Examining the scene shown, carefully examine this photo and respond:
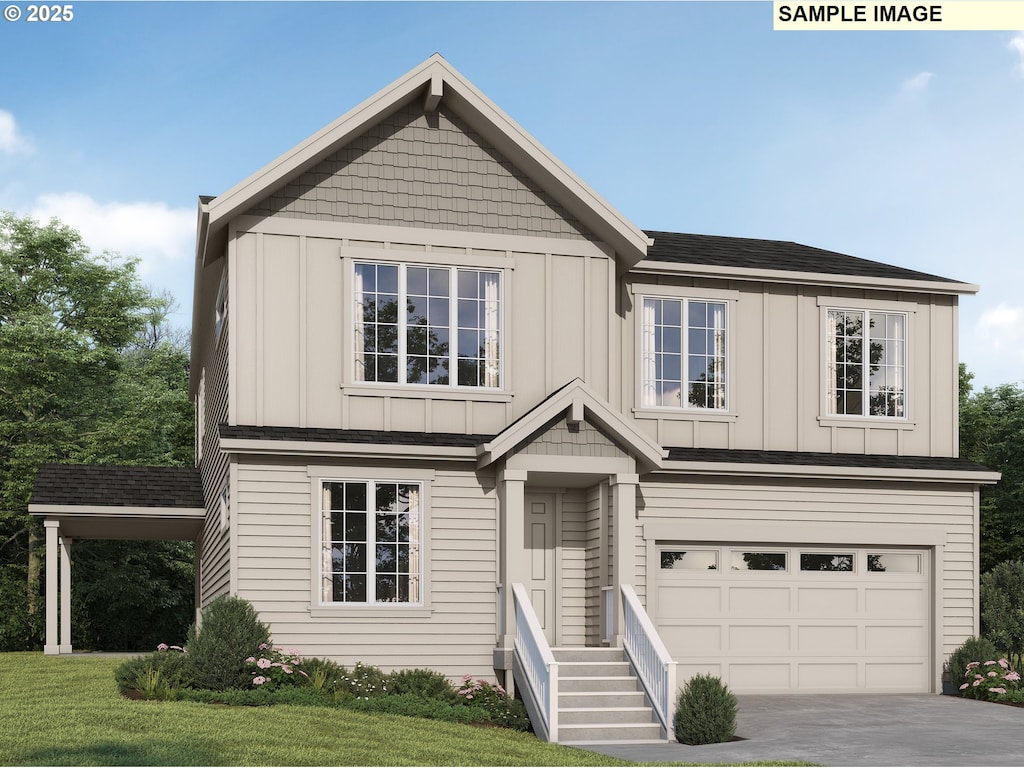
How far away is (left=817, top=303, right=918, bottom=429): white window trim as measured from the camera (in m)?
18.3

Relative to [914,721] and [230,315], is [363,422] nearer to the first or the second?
[230,315]

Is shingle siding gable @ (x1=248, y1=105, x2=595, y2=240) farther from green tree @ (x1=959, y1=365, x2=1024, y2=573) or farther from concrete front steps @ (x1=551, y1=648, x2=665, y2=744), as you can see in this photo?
green tree @ (x1=959, y1=365, x2=1024, y2=573)

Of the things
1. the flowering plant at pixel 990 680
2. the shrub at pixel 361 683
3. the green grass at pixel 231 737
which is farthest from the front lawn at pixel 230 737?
the flowering plant at pixel 990 680

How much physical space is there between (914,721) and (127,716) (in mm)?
9125

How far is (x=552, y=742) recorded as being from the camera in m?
13.3

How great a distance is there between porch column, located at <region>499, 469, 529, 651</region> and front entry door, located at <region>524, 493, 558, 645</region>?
1.07 m

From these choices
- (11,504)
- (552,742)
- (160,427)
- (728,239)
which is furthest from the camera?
(160,427)

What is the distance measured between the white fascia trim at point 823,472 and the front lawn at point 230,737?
16.3ft

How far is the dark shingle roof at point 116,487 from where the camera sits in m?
20.8

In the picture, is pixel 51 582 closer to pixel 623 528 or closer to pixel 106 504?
pixel 106 504

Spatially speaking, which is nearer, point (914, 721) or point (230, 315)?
point (914, 721)

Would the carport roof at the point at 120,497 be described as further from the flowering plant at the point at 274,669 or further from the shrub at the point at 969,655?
the shrub at the point at 969,655

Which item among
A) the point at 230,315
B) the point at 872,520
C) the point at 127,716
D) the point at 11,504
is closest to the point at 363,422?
the point at 230,315

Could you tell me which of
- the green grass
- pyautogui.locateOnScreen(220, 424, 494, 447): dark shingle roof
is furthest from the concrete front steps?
pyautogui.locateOnScreen(220, 424, 494, 447): dark shingle roof
